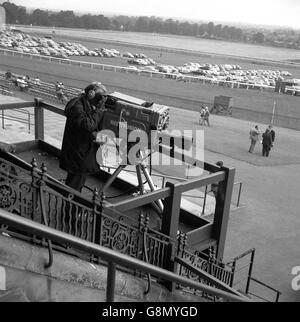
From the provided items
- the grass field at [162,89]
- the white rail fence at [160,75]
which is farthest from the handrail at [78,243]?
the white rail fence at [160,75]

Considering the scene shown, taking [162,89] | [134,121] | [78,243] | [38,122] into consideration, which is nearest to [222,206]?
[134,121]

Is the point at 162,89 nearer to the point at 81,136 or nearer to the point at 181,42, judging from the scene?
the point at 81,136

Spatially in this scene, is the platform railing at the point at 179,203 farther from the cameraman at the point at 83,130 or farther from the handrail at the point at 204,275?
the cameraman at the point at 83,130

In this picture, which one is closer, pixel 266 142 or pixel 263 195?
pixel 263 195

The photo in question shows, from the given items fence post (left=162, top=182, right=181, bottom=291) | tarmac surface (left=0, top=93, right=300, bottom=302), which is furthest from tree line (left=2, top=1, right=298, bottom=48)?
fence post (left=162, top=182, right=181, bottom=291)

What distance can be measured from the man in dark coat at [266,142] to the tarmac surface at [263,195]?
28 cm

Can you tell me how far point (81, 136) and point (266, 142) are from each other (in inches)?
539

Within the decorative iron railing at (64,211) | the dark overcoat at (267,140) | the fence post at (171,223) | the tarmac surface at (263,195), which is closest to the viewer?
the decorative iron railing at (64,211)

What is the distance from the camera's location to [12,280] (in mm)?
3510

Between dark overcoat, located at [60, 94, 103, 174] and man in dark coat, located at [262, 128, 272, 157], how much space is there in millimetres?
13253

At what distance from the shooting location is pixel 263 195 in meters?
13.7

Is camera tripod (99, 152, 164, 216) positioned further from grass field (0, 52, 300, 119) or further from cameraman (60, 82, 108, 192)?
grass field (0, 52, 300, 119)

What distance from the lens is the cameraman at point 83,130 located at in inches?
206

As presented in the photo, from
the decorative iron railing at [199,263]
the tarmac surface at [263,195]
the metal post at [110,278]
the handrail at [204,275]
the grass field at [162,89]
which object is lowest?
the grass field at [162,89]
